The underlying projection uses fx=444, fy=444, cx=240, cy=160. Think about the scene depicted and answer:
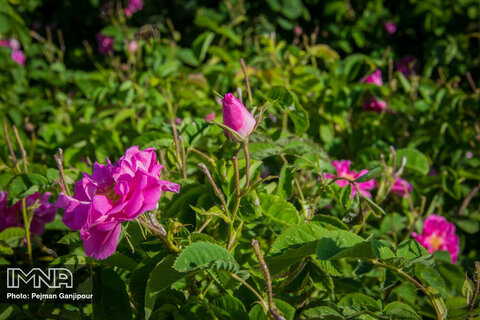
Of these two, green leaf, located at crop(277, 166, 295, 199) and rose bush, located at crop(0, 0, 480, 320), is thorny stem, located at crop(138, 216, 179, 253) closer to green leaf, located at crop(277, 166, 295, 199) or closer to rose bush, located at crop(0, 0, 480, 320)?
rose bush, located at crop(0, 0, 480, 320)

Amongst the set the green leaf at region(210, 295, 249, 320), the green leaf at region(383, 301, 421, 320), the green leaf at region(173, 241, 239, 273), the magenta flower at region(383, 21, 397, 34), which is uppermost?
the green leaf at region(173, 241, 239, 273)

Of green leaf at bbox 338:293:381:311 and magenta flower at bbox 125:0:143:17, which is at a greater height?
green leaf at bbox 338:293:381:311

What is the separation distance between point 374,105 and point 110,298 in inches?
46.6

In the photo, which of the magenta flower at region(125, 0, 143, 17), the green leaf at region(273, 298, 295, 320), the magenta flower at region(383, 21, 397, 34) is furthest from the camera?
the magenta flower at region(125, 0, 143, 17)

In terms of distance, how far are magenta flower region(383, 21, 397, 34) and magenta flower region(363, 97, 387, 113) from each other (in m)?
1.78

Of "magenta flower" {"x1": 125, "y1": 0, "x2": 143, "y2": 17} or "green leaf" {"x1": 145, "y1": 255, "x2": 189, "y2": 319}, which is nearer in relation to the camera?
"green leaf" {"x1": 145, "y1": 255, "x2": 189, "y2": 319}

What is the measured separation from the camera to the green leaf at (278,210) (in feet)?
2.66

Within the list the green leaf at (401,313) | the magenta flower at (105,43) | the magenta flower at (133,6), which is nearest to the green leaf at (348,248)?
the green leaf at (401,313)

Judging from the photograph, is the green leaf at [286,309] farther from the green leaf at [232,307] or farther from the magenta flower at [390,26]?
the magenta flower at [390,26]

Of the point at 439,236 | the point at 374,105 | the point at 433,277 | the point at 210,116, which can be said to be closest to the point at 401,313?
the point at 433,277

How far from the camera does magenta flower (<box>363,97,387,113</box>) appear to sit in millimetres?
1590

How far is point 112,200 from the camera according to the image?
69cm

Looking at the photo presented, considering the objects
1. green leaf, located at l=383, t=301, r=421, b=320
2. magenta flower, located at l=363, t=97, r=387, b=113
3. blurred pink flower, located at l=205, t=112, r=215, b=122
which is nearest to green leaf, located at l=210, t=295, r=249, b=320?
green leaf, located at l=383, t=301, r=421, b=320

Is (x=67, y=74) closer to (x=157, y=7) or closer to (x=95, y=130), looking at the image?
(x=95, y=130)
